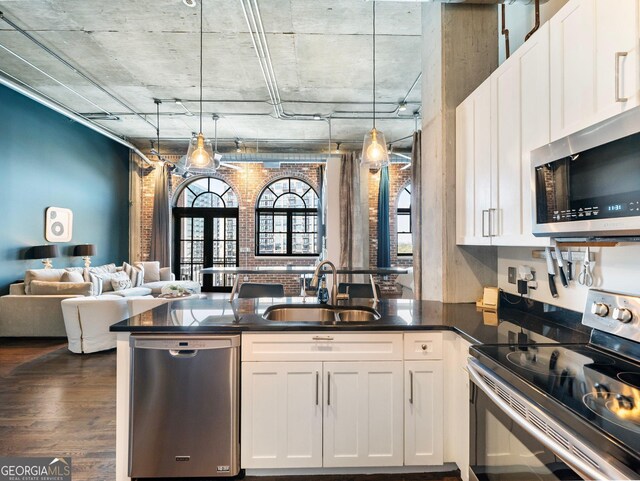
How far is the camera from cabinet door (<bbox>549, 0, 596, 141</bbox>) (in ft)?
4.01

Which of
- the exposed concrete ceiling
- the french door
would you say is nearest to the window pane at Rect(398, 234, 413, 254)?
the exposed concrete ceiling

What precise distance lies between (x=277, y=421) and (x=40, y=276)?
16.0 ft

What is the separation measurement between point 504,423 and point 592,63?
1345 millimetres

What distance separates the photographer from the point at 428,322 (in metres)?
1.82

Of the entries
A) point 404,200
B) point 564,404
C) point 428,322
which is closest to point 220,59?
point 428,322

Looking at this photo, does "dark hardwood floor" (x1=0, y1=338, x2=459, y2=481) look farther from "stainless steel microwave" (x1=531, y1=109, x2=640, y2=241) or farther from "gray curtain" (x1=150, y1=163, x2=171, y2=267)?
"gray curtain" (x1=150, y1=163, x2=171, y2=267)

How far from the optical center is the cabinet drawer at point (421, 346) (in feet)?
5.83

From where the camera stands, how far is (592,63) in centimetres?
121

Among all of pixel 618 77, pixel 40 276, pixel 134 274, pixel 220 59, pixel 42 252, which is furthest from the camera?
pixel 134 274

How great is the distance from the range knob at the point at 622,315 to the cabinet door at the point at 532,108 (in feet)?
1.16

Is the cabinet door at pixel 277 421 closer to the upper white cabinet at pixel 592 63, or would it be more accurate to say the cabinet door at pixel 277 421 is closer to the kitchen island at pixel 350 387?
the kitchen island at pixel 350 387

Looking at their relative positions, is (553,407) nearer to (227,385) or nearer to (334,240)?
(227,385)

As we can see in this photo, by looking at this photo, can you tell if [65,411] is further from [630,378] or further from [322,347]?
[630,378]

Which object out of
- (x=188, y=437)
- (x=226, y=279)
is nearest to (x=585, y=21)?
(x=188, y=437)
